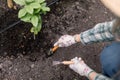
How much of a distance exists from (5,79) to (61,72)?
1.29 ft

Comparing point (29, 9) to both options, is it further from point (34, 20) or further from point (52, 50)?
point (52, 50)

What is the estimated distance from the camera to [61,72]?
6.11 ft

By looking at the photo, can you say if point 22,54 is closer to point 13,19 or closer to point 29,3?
point 13,19

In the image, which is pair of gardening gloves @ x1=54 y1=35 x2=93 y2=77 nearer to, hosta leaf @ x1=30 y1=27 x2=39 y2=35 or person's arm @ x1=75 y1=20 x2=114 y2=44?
person's arm @ x1=75 y1=20 x2=114 y2=44

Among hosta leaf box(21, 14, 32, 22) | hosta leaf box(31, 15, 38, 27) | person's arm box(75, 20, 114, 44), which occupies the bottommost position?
person's arm box(75, 20, 114, 44)

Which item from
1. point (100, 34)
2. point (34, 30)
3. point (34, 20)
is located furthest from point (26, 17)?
point (100, 34)

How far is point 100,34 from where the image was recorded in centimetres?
154

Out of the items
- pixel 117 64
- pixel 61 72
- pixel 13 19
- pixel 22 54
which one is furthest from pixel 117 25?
pixel 13 19

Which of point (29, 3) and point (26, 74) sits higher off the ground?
point (29, 3)

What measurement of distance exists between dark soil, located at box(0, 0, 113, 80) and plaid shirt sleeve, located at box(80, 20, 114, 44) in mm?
334

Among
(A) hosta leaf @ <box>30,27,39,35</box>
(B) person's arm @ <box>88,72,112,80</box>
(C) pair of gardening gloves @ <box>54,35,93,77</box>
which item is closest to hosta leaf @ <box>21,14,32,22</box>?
(A) hosta leaf @ <box>30,27,39,35</box>

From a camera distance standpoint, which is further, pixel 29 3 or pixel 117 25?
pixel 29 3

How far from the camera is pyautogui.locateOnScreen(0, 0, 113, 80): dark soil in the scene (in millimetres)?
1858

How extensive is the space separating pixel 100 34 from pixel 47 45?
0.52m
